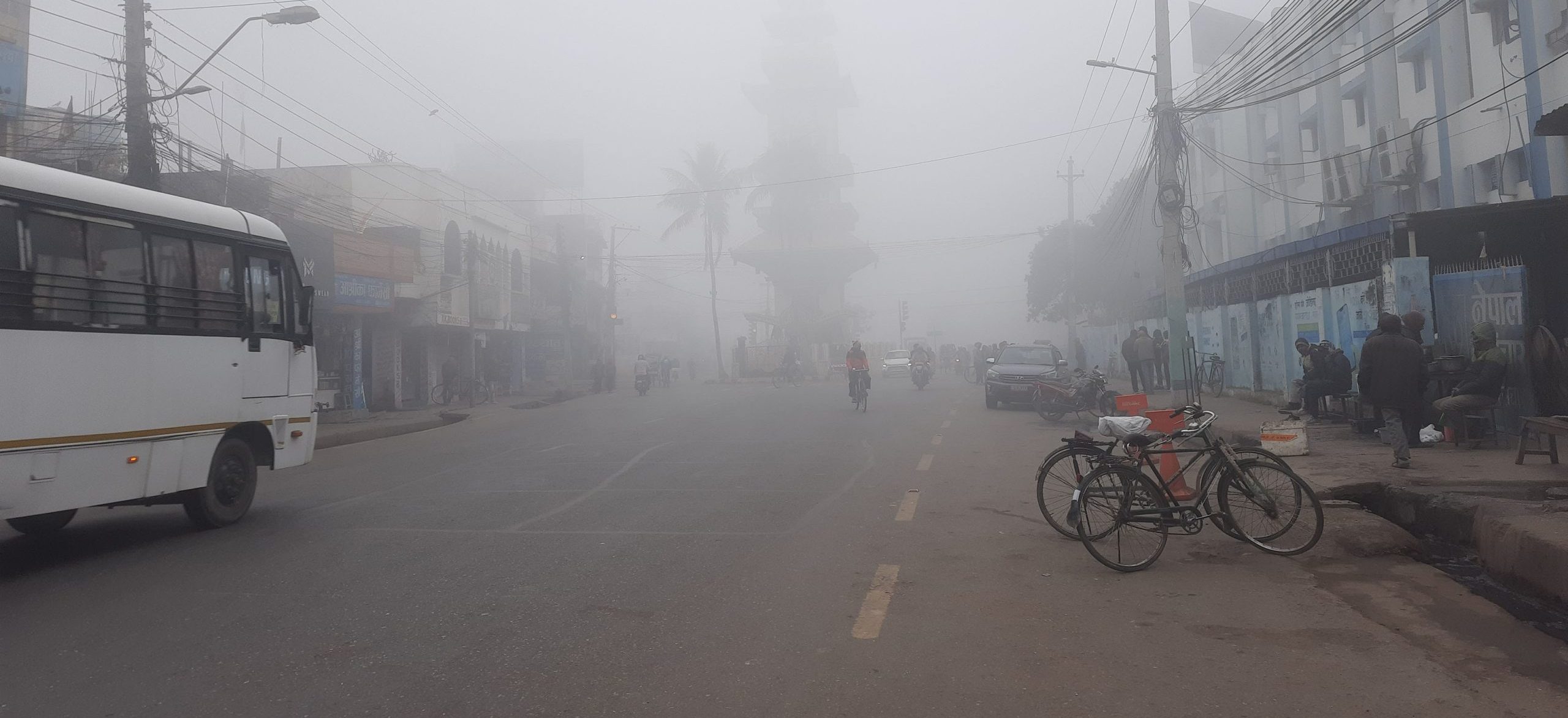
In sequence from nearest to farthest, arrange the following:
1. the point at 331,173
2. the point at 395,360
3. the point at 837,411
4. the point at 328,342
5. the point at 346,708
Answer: the point at 346,708 < the point at 837,411 < the point at 328,342 < the point at 395,360 < the point at 331,173

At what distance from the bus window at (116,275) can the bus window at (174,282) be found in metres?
0.14

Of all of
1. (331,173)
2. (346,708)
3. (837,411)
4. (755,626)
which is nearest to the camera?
(346,708)

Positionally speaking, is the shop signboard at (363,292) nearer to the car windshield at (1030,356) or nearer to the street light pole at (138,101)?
the street light pole at (138,101)

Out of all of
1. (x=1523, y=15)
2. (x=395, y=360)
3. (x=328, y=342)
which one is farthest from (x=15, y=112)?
(x=1523, y=15)

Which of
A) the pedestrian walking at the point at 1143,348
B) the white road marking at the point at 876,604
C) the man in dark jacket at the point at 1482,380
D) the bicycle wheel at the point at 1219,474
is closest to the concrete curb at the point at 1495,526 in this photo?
the bicycle wheel at the point at 1219,474

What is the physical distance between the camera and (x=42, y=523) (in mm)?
7691

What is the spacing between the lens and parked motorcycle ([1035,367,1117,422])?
18125 mm

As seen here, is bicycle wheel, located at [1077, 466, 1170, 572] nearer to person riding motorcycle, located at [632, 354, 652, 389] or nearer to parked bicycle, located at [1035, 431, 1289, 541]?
parked bicycle, located at [1035, 431, 1289, 541]

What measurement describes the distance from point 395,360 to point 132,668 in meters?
27.7

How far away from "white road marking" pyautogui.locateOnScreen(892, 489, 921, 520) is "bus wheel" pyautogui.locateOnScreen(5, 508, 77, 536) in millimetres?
6577

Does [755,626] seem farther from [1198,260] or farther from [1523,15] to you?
[1198,260]

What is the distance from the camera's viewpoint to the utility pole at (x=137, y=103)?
46.8 ft

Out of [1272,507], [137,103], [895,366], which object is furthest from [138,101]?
[895,366]

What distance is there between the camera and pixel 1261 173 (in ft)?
134
